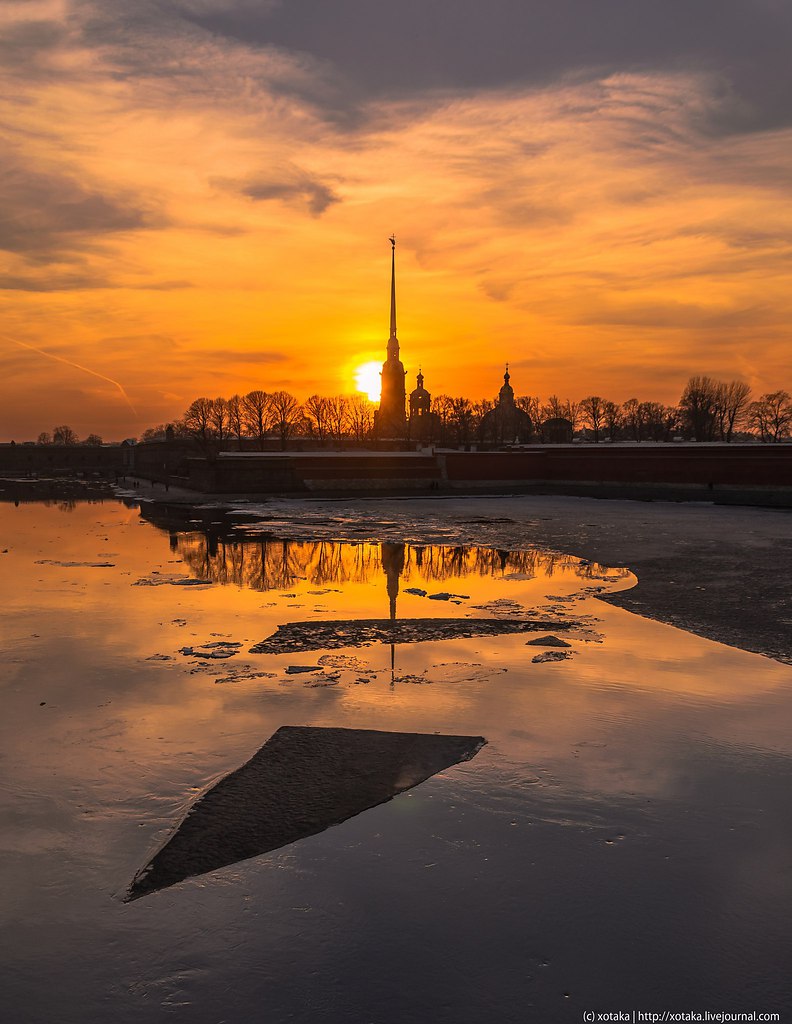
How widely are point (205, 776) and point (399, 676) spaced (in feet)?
8.80

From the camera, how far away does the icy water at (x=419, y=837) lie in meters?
3.28

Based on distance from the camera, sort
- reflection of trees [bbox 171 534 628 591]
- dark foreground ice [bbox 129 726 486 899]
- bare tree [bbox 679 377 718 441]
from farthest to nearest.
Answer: bare tree [bbox 679 377 718 441], reflection of trees [bbox 171 534 628 591], dark foreground ice [bbox 129 726 486 899]

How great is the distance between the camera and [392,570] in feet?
47.0

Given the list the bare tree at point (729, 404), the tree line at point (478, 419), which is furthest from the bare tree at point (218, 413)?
the bare tree at point (729, 404)

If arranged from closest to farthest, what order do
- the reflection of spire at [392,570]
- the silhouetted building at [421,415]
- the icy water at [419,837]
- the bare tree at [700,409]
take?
the icy water at [419,837] < the reflection of spire at [392,570] < the bare tree at [700,409] < the silhouetted building at [421,415]

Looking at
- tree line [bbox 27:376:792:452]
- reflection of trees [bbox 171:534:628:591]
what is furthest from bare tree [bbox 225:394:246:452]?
reflection of trees [bbox 171:534:628:591]

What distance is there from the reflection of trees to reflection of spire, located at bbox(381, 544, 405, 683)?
0.02 metres

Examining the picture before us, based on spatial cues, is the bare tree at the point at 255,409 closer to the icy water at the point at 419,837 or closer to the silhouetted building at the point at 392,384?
the silhouetted building at the point at 392,384

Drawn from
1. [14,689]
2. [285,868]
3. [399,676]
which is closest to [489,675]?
[399,676]

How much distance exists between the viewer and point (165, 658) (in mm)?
8195

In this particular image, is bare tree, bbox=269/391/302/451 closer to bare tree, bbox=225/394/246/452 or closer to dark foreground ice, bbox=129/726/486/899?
bare tree, bbox=225/394/246/452

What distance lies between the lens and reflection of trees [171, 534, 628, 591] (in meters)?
13.5

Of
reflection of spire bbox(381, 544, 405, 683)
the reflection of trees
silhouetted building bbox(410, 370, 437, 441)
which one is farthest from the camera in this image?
silhouetted building bbox(410, 370, 437, 441)

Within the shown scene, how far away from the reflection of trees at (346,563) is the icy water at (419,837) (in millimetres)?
4028
